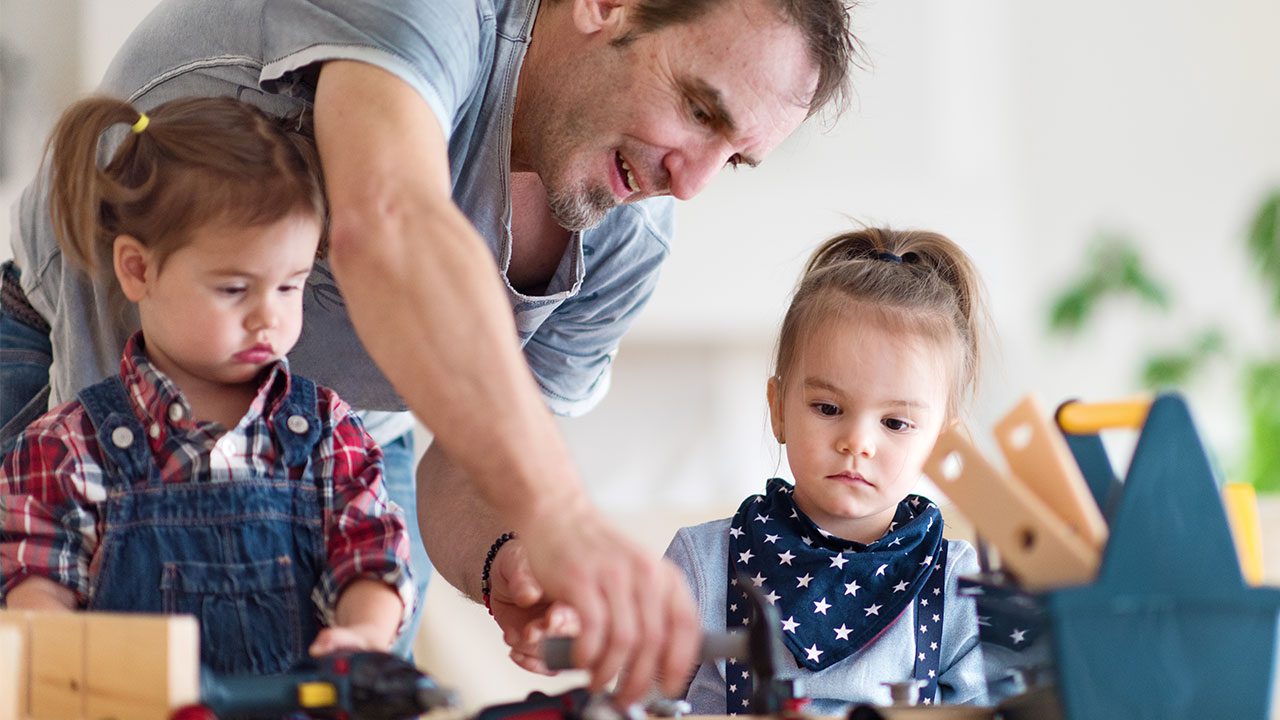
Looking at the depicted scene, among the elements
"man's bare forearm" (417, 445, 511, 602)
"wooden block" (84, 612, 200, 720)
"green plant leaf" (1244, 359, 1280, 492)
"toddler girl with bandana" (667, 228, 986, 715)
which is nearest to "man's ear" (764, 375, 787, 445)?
"toddler girl with bandana" (667, 228, 986, 715)

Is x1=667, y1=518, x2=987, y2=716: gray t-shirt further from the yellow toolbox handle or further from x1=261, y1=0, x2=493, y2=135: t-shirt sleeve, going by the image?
x1=261, y1=0, x2=493, y2=135: t-shirt sleeve

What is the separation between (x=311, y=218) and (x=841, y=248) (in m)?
0.70

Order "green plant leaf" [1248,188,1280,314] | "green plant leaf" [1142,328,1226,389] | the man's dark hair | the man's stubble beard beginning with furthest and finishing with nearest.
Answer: "green plant leaf" [1142,328,1226,389] < "green plant leaf" [1248,188,1280,314] < the man's stubble beard < the man's dark hair

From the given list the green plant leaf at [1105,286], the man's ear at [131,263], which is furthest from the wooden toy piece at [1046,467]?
the green plant leaf at [1105,286]

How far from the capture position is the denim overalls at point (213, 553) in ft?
3.49

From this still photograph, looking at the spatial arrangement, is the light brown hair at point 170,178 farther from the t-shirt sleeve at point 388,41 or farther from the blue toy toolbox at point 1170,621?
the blue toy toolbox at point 1170,621

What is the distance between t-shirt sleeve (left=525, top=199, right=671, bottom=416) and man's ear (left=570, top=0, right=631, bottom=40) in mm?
285

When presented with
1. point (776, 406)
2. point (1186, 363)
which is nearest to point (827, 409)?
point (776, 406)

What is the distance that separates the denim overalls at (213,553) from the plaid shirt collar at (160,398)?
0.01 m

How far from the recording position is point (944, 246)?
5.14ft

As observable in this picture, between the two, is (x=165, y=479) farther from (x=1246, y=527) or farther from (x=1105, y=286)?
(x=1105, y=286)

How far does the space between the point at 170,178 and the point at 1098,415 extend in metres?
0.79

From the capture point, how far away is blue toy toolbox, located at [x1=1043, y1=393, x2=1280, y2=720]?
0.77m

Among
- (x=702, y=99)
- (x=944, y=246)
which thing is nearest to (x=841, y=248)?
(x=944, y=246)
